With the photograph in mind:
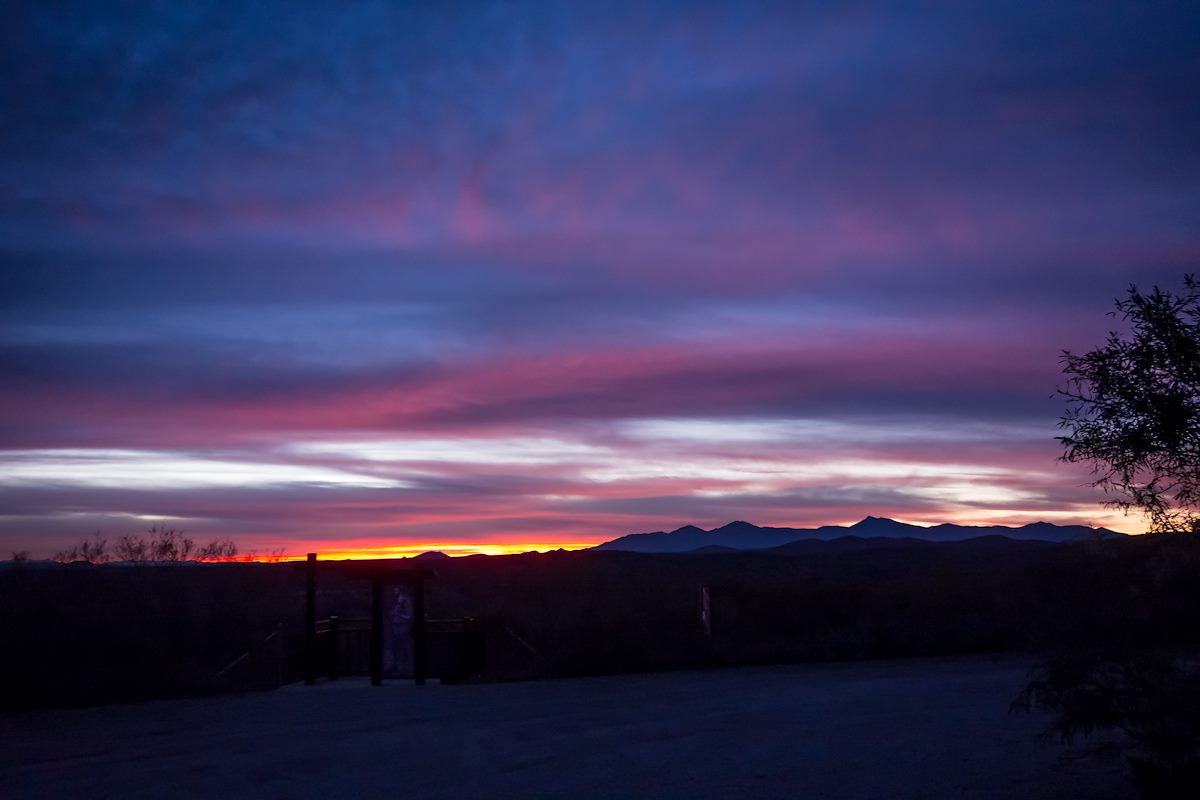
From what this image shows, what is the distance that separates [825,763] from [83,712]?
14.4 meters

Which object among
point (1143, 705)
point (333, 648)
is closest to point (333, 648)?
point (333, 648)

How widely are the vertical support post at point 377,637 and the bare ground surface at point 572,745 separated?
27.0 inches

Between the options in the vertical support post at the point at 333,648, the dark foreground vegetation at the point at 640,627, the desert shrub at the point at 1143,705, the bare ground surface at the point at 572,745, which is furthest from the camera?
the vertical support post at the point at 333,648

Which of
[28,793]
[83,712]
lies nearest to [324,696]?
[83,712]

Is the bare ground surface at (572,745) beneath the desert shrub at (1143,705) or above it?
beneath

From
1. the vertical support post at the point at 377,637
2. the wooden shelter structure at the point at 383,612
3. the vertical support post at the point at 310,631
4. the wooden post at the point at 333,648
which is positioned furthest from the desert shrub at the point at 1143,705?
the wooden post at the point at 333,648

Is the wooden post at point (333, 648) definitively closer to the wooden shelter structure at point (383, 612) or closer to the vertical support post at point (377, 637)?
the wooden shelter structure at point (383, 612)

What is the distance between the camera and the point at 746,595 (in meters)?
39.1

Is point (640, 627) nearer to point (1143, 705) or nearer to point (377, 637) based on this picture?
point (377, 637)

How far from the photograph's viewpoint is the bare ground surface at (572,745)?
1170 centimetres

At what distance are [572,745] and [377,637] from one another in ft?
32.0

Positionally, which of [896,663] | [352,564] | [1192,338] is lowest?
[896,663]

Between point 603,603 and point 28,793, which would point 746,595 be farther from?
point 28,793

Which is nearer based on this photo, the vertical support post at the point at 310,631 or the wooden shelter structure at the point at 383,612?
the wooden shelter structure at the point at 383,612
